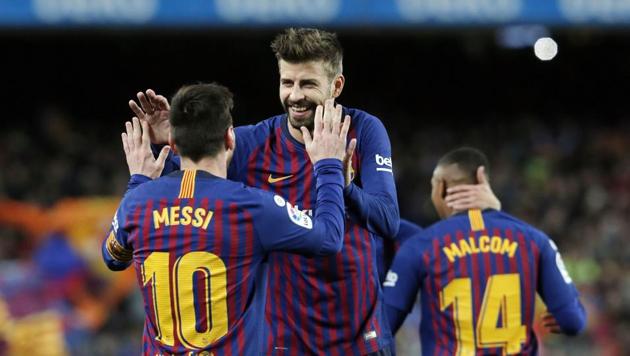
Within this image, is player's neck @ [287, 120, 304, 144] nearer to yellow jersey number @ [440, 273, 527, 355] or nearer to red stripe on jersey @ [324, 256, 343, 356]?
red stripe on jersey @ [324, 256, 343, 356]

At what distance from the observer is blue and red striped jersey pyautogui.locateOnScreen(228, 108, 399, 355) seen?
4559mm

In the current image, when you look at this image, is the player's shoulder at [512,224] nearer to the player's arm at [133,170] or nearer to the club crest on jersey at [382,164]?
the club crest on jersey at [382,164]

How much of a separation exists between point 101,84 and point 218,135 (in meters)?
14.3

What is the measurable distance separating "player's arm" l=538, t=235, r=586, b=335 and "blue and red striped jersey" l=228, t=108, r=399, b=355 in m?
1.08

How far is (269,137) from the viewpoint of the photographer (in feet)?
15.4

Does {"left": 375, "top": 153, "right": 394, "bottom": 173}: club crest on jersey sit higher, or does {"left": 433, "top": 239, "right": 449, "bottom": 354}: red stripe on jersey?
{"left": 375, "top": 153, "right": 394, "bottom": 173}: club crest on jersey

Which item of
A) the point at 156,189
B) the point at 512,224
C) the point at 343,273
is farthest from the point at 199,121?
the point at 512,224

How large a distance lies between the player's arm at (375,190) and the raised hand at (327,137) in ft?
0.57

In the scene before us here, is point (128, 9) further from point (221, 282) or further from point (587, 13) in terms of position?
point (221, 282)

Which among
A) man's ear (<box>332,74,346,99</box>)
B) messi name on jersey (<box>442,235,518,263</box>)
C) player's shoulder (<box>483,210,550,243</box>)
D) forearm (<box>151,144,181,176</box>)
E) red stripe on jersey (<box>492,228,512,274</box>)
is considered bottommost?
red stripe on jersey (<box>492,228,512,274</box>)

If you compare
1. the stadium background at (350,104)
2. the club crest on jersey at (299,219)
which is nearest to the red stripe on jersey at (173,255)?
the club crest on jersey at (299,219)

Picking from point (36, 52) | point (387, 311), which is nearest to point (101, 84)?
point (36, 52)

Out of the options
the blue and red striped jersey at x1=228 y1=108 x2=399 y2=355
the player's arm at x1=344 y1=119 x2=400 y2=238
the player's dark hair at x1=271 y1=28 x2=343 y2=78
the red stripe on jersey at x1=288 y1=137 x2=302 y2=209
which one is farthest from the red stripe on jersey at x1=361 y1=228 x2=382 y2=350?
the player's dark hair at x1=271 y1=28 x2=343 y2=78

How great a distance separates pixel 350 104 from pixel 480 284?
12850 millimetres
